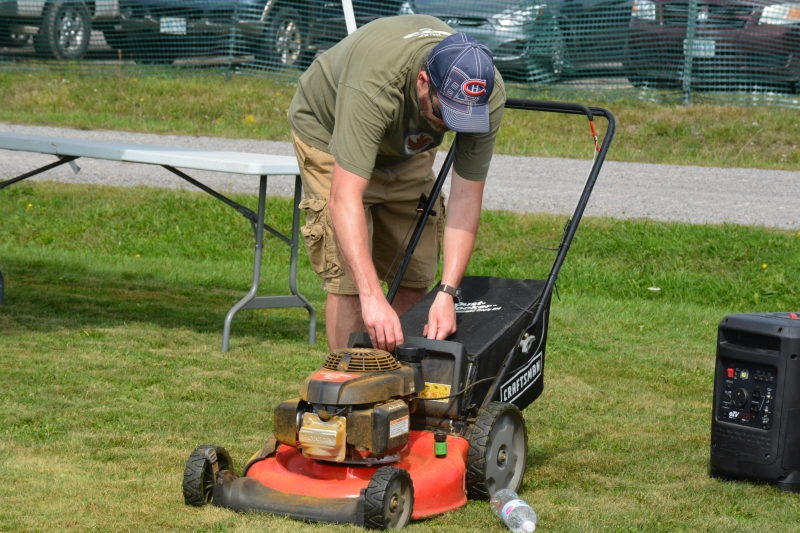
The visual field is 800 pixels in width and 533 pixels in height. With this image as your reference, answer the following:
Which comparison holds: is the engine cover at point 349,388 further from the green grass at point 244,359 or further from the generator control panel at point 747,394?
the generator control panel at point 747,394

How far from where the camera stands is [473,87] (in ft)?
11.2

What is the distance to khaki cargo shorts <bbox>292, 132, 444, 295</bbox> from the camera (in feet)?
13.6

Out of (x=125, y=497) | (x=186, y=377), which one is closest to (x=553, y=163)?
(x=186, y=377)

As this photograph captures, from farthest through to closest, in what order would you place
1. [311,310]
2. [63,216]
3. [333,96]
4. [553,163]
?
[553,163] → [63,216] → [311,310] → [333,96]

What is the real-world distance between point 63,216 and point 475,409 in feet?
20.7

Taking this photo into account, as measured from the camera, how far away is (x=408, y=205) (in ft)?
14.3

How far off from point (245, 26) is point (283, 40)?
53 cm

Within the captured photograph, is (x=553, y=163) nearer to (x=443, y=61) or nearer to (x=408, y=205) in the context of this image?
(x=408, y=205)

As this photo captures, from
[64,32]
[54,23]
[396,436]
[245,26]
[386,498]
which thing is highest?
[245,26]

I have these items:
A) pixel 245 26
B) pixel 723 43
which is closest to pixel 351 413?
pixel 723 43

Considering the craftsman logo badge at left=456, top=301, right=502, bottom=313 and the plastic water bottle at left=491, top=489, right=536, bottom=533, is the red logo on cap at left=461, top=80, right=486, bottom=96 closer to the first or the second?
the craftsman logo badge at left=456, top=301, right=502, bottom=313

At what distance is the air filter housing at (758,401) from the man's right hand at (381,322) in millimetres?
1297

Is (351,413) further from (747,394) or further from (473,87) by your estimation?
(747,394)

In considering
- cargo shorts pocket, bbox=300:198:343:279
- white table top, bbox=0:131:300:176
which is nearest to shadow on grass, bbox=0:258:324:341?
white table top, bbox=0:131:300:176
